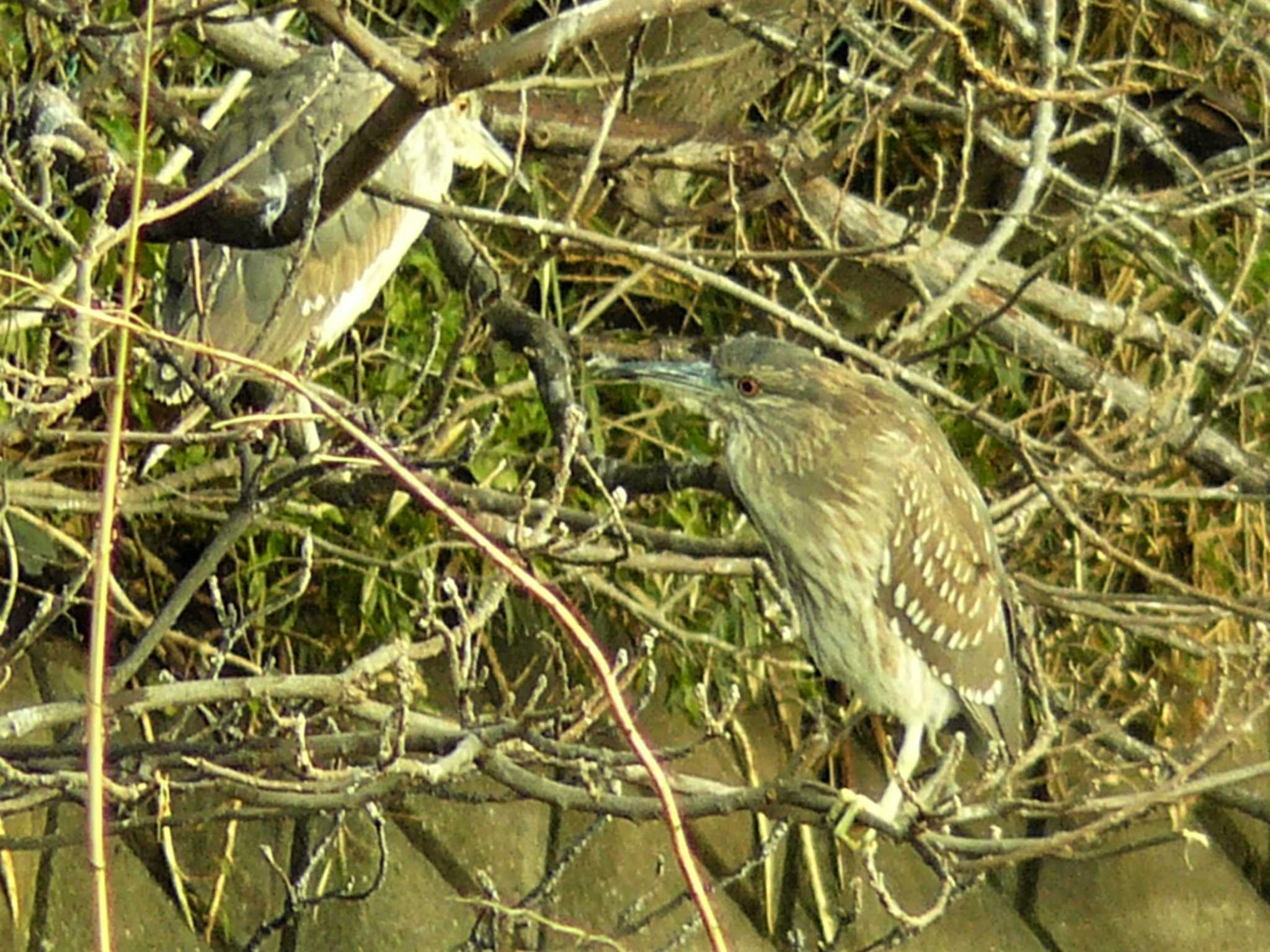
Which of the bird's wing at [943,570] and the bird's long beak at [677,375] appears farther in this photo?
the bird's wing at [943,570]

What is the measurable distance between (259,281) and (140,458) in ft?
1.17

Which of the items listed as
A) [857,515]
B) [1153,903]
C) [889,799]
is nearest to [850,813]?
[889,799]

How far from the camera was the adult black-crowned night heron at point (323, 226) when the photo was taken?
2.49 meters

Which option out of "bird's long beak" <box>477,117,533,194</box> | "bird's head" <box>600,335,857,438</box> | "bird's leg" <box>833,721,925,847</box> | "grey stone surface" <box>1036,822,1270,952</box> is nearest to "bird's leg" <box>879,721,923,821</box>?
"bird's leg" <box>833,721,925,847</box>

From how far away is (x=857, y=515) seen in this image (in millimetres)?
2311

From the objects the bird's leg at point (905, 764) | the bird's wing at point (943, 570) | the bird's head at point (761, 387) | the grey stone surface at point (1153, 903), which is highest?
the bird's head at point (761, 387)

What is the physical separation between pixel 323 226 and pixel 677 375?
604mm

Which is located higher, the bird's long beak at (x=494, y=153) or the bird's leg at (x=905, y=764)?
the bird's long beak at (x=494, y=153)

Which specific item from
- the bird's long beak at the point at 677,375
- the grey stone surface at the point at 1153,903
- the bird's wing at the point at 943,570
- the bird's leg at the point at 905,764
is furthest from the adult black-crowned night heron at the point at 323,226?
the grey stone surface at the point at 1153,903

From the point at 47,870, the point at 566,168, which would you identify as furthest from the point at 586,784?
the point at 47,870

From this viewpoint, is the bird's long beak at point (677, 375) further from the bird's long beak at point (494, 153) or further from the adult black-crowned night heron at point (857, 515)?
the bird's long beak at point (494, 153)

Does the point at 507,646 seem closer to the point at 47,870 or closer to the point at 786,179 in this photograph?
the point at 47,870

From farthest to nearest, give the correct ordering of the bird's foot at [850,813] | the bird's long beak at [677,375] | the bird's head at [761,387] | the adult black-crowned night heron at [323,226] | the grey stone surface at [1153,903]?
the grey stone surface at [1153,903] → the adult black-crowned night heron at [323,226] → the bird's head at [761,387] → the bird's long beak at [677,375] → the bird's foot at [850,813]

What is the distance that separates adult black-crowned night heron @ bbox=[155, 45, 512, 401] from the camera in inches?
98.1
